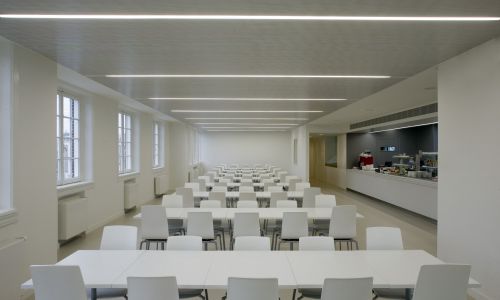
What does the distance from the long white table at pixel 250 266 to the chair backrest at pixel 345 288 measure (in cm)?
25

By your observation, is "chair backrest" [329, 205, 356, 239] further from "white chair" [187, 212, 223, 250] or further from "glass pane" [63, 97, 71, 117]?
"glass pane" [63, 97, 71, 117]

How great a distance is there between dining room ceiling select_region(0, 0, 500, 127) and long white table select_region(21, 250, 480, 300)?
6.48 feet

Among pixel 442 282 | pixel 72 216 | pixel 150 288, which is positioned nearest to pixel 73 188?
pixel 72 216

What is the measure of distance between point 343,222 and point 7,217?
13.1 feet

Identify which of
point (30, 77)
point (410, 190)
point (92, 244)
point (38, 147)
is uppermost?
point (30, 77)

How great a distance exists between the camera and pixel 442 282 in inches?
102

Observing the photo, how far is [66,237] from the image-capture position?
6242mm

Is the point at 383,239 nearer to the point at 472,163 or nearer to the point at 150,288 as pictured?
the point at 472,163

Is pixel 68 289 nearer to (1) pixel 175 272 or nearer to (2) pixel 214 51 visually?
(1) pixel 175 272

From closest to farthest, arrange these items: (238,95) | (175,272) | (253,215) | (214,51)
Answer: (175,272) < (214,51) < (253,215) < (238,95)

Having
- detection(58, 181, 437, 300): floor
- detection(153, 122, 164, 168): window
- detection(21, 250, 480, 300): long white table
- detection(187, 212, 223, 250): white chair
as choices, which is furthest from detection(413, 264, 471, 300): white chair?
detection(153, 122, 164, 168): window

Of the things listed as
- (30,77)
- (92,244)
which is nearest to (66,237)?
(92,244)

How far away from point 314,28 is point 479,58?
204 centimetres

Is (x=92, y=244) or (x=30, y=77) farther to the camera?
(x=92, y=244)
